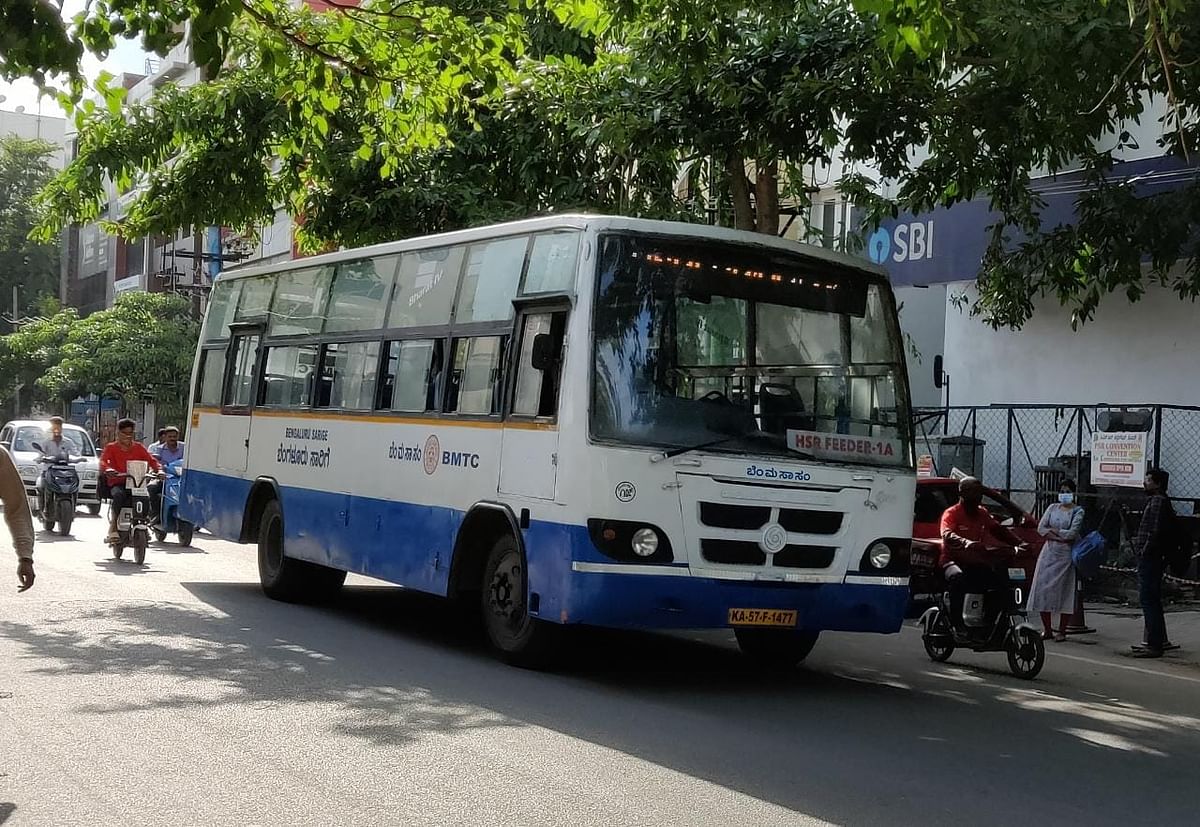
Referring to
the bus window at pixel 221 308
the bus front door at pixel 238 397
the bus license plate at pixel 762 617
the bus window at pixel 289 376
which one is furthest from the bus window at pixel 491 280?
the bus window at pixel 221 308

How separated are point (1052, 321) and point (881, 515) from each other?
13088mm

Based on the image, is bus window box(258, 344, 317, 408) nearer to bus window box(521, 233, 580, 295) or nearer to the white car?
bus window box(521, 233, 580, 295)

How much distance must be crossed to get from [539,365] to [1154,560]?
6927mm

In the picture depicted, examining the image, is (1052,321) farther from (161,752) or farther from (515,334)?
(161,752)

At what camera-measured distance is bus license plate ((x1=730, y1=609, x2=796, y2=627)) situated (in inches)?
399

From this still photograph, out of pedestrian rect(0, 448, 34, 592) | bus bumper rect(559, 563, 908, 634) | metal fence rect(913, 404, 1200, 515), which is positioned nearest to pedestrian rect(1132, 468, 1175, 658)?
metal fence rect(913, 404, 1200, 515)

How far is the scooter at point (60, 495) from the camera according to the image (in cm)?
2294

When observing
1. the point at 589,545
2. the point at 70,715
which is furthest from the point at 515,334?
the point at 70,715

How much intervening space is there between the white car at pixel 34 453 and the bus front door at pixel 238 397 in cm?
1275

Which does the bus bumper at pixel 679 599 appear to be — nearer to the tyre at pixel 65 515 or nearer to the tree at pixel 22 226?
the tyre at pixel 65 515

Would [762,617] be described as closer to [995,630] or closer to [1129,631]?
[995,630]

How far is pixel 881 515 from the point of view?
1059 centimetres

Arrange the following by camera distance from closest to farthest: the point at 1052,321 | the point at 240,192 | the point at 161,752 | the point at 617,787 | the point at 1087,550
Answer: the point at 617,787, the point at 161,752, the point at 1087,550, the point at 240,192, the point at 1052,321

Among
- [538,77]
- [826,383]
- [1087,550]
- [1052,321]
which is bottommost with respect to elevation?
[1087,550]
